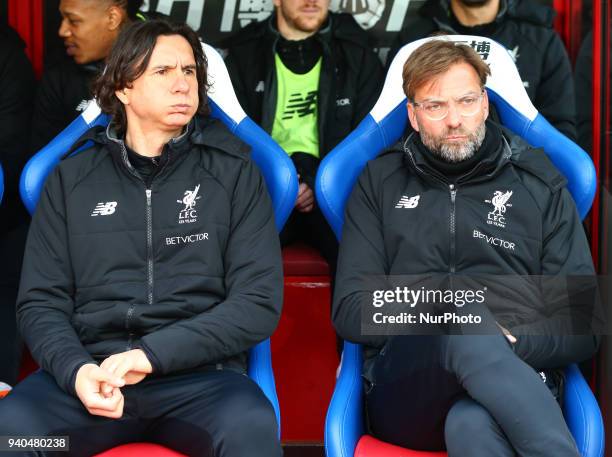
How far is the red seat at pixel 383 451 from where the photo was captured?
104 inches

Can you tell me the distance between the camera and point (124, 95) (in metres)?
3.04

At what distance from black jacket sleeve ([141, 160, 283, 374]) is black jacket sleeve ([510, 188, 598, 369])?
586mm

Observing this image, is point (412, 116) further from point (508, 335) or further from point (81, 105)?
point (81, 105)

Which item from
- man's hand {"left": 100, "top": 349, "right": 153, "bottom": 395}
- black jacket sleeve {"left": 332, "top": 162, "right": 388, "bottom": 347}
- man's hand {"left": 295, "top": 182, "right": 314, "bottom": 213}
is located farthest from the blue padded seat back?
man's hand {"left": 100, "top": 349, "right": 153, "bottom": 395}

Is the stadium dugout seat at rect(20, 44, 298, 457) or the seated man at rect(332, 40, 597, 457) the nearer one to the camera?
the seated man at rect(332, 40, 597, 457)

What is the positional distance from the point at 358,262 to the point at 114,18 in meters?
1.59

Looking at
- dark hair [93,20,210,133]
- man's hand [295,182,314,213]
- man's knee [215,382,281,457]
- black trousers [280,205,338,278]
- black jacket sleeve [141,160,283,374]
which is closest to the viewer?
man's knee [215,382,281,457]

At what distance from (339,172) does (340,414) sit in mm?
662

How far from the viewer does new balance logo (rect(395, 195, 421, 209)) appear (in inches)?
116

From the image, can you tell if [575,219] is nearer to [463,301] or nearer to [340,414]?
[463,301]

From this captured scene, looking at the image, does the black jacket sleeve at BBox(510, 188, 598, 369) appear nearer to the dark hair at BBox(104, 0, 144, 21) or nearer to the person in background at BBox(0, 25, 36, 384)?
the person in background at BBox(0, 25, 36, 384)

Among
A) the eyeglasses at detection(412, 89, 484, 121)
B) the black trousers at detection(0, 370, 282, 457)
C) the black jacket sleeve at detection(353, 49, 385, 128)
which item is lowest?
the black trousers at detection(0, 370, 282, 457)

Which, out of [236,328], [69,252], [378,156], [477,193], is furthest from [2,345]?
[477,193]

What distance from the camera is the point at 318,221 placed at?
3.71 meters
